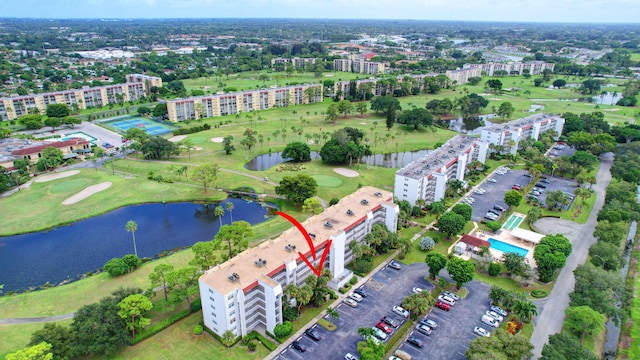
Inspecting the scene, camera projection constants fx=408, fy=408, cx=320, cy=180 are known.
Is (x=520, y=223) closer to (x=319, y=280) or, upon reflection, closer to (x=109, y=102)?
(x=319, y=280)

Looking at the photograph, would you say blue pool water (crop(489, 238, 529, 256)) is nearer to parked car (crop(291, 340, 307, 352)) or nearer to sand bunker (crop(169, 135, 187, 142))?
A: parked car (crop(291, 340, 307, 352))

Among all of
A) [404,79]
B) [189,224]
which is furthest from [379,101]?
[189,224]

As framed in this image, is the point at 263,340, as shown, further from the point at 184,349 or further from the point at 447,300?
the point at 447,300

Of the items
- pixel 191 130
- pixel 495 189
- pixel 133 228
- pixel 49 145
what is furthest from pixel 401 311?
pixel 49 145

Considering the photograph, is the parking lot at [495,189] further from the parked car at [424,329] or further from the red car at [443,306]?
the parked car at [424,329]

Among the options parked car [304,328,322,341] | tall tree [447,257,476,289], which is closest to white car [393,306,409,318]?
tall tree [447,257,476,289]

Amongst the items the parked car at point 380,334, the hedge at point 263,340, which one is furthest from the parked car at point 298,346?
the parked car at point 380,334
